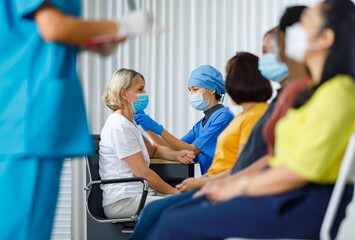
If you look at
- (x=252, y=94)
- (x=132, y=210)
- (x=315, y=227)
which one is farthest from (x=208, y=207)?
(x=132, y=210)

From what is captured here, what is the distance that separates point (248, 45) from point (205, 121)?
1239 millimetres

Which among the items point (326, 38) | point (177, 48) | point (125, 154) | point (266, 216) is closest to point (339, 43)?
point (326, 38)

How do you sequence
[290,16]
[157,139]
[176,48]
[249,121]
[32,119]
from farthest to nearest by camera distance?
1. [176,48]
2. [157,139]
3. [249,121]
4. [290,16]
5. [32,119]

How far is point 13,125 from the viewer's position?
4.65 ft

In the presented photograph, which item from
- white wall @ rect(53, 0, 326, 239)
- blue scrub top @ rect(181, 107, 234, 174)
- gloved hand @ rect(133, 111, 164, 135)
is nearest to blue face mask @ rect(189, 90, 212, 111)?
blue scrub top @ rect(181, 107, 234, 174)

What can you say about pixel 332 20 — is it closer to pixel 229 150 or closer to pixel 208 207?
pixel 208 207

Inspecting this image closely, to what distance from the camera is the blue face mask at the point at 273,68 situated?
1680mm

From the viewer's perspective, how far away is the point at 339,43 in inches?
50.5

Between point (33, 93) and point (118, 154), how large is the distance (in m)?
1.35

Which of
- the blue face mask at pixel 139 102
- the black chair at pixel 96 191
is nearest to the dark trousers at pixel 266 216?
the black chair at pixel 96 191

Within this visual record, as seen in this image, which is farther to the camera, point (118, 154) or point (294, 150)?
point (118, 154)

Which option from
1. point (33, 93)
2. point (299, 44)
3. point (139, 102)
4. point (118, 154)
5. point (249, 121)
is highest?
point (299, 44)

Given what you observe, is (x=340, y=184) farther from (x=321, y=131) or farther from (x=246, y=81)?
(x=246, y=81)

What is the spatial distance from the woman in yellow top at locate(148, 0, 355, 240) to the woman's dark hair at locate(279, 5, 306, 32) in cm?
24
